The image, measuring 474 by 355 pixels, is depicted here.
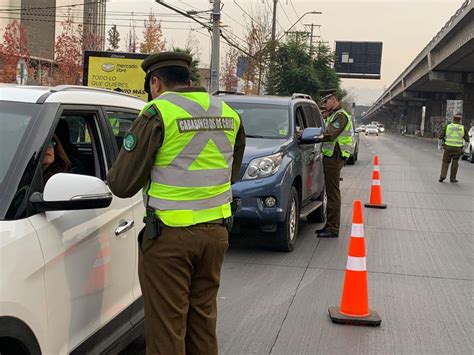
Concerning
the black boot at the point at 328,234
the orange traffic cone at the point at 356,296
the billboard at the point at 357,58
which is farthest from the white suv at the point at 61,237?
the billboard at the point at 357,58

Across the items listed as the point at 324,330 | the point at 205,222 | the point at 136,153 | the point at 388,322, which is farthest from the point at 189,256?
the point at 388,322

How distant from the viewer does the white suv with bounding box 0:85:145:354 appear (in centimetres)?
230

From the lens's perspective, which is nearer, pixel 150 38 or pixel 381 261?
pixel 381 261

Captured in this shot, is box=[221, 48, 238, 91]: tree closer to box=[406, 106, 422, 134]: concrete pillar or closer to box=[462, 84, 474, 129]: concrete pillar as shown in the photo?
box=[462, 84, 474, 129]: concrete pillar

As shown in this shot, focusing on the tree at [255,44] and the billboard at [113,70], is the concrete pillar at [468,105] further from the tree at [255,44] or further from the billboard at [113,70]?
the billboard at [113,70]

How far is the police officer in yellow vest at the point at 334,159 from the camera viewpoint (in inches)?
315

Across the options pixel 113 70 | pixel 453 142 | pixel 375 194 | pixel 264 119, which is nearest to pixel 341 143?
pixel 264 119

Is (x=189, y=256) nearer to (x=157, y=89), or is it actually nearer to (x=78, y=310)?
(x=78, y=310)

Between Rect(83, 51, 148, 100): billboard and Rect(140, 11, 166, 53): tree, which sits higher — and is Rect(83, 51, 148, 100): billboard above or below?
below

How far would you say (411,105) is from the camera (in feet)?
350

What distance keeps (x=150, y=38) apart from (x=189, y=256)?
35632 mm

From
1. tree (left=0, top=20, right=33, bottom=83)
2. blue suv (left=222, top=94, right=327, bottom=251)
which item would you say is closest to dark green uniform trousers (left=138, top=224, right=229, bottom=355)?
blue suv (left=222, top=94, right=327, bottom=251)

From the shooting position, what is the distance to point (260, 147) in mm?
7105

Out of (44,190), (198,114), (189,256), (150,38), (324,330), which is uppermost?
(150,38)
